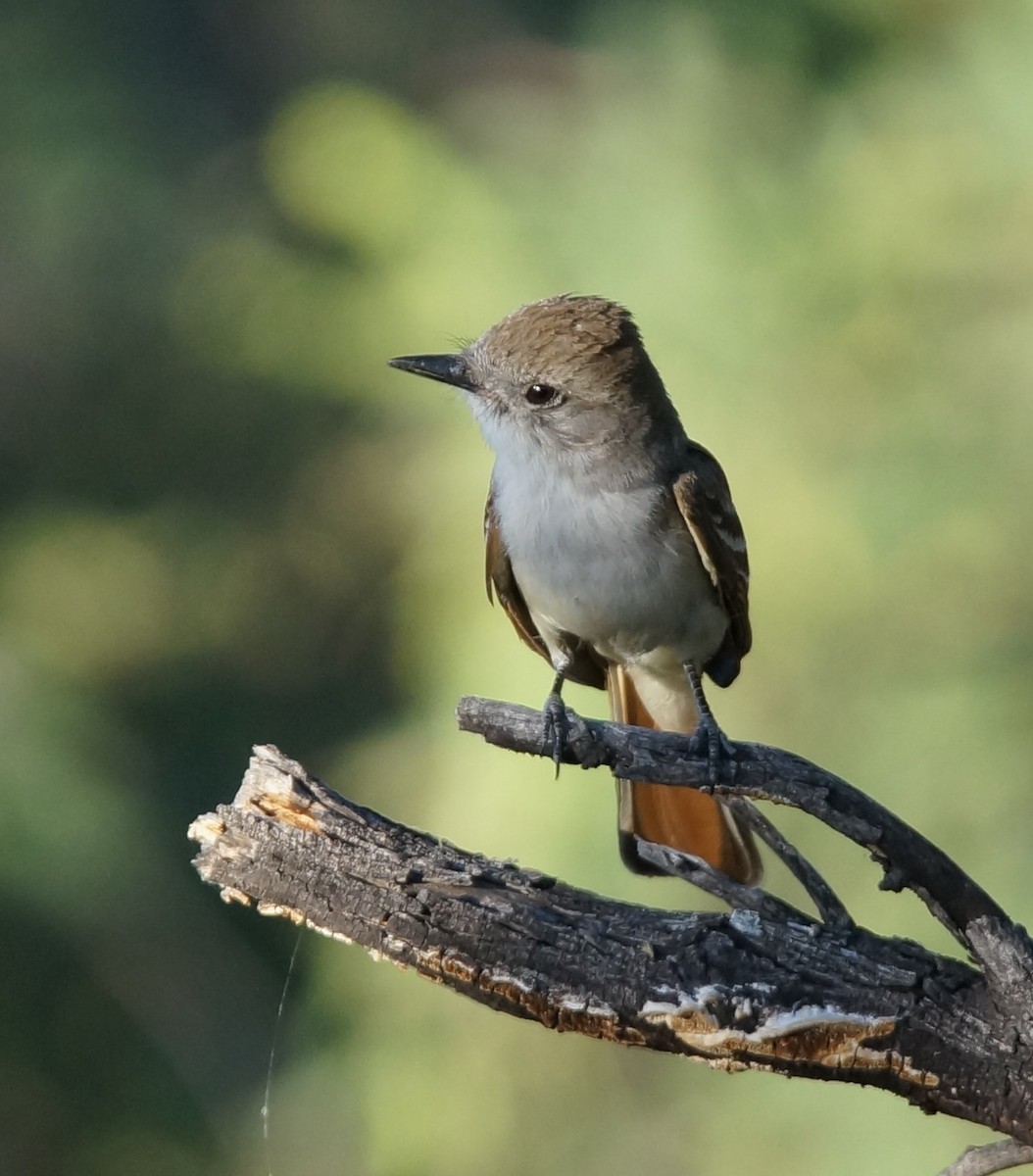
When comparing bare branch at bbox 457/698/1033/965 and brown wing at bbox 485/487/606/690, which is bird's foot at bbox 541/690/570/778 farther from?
brown wing at bbox 485/487/606/690

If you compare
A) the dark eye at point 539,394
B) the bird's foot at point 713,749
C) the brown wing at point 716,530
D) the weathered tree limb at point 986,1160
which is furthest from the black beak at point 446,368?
the weathered tree limb at point 986,1160

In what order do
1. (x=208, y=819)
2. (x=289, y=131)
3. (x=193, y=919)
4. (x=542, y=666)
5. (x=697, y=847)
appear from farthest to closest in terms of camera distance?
(x=193, y=919) < (x=289, y=131) < (x=542, y=666) < (x=697, y=847) < (x=208, y=819)

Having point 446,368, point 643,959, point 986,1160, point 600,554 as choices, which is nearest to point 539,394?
point 446,368

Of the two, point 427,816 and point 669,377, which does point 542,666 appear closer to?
point 427,816

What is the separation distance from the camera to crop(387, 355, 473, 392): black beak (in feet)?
10.6

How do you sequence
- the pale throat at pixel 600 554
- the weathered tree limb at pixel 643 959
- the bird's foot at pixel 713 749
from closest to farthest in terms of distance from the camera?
the weathered tree limb at pixel 643 959 → the bird's foot at pixel 713 749 → the pale throat at pixel 600 554

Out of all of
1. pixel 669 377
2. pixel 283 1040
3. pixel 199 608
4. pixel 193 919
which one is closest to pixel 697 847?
pixel 669 377

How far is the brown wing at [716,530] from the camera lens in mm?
3125

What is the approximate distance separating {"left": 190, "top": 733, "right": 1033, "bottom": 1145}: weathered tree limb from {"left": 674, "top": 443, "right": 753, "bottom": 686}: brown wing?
0.84 meters

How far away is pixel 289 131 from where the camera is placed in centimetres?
476

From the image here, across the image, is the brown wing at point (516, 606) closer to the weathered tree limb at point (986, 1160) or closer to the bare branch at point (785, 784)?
the bare branch at point (785, 784)

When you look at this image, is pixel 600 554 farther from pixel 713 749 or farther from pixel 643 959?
pixel 643 959

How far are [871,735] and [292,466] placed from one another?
266 centimetres

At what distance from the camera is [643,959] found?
7.81 feet
